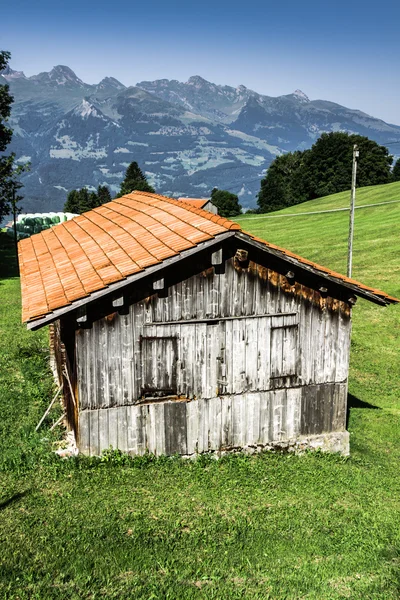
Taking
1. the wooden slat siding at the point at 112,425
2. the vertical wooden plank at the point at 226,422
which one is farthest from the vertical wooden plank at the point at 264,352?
the wooden slat siding at the point at 112,425

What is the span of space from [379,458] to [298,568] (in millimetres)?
5863

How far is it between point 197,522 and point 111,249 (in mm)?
6585

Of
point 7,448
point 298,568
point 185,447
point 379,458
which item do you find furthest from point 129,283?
point 379,458

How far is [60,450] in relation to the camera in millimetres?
12688

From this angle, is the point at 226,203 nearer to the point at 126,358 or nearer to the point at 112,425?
the point at 126,358

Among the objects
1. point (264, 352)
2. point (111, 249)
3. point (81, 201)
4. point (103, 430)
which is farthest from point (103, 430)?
point (81, 201)

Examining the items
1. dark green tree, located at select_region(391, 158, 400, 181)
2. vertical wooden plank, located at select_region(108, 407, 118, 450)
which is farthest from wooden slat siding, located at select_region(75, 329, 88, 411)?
dark green tree, located at select_region(391, 158, 400, 181)

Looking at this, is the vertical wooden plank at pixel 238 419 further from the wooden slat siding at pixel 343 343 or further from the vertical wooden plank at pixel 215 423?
the wooden slat siding at pixel 343 343

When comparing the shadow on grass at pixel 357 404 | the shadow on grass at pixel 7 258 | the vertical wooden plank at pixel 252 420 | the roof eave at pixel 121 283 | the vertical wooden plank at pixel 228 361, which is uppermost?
the roof eave at pixel 121 283

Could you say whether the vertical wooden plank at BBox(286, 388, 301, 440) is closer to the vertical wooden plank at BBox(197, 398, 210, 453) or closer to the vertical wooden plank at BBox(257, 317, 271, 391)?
the vertical wooden plank at BBox(257, 317, 271, 391)

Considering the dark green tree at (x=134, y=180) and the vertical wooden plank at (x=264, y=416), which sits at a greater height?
the dark green tree at (x=134, y=180)

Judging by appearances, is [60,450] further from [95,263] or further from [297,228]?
[297,228]

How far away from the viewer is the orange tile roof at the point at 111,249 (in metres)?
11.6

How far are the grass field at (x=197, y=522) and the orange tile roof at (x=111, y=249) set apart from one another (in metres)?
3.54
